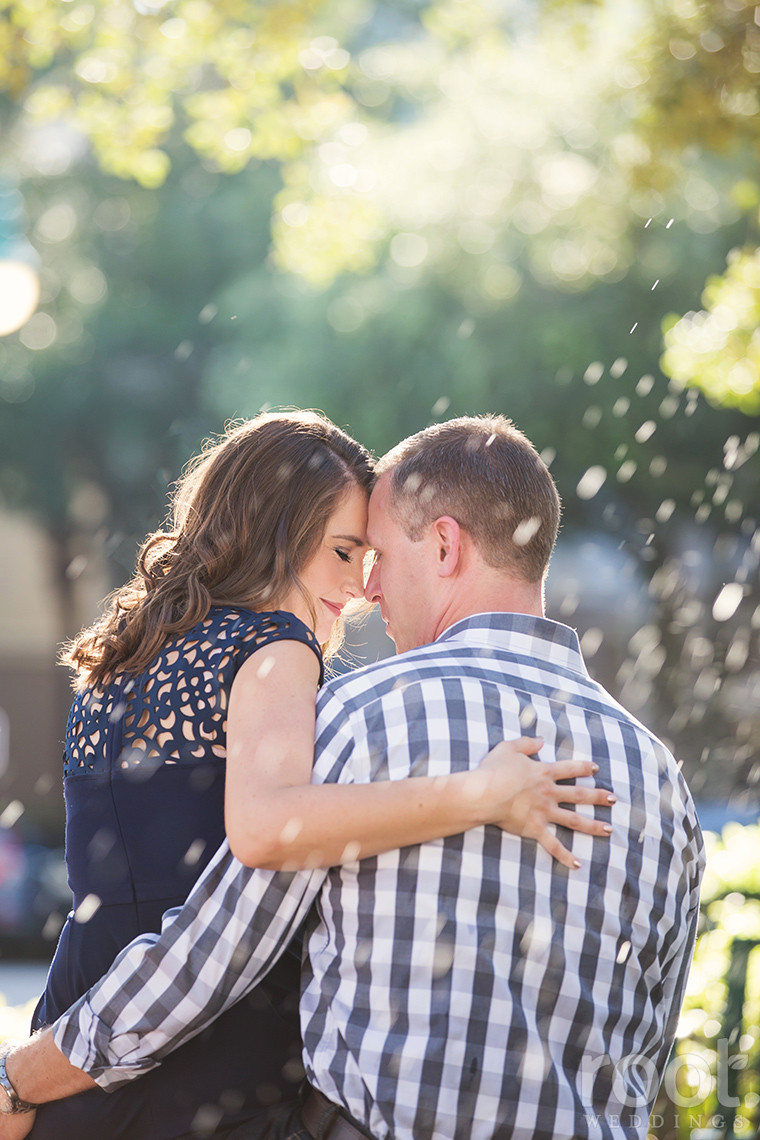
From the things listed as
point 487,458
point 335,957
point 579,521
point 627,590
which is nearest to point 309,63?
point 487,458

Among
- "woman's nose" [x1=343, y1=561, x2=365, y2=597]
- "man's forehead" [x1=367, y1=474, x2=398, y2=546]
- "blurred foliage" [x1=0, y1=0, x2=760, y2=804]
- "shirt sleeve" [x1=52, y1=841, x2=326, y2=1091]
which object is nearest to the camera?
"shirt sleeve" [x1=52, y1=841, x2=326, y2=1091]

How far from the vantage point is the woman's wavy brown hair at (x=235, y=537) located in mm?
2457

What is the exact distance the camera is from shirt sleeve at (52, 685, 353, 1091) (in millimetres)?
1966

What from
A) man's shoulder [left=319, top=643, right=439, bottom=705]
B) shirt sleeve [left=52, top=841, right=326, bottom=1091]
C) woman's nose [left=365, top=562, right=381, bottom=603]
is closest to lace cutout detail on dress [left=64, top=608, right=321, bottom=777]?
man's shoulder [left=319, top=643, right=439, bottom=705]

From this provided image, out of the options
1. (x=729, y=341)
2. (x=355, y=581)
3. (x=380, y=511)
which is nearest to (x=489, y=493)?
(x=380, y=511)

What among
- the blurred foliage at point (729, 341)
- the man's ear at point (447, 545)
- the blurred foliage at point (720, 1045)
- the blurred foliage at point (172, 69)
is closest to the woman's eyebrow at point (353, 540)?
the man's ear at point (447, 545)

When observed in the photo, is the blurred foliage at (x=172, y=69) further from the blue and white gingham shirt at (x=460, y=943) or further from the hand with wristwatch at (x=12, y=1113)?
the hand with wristwatch at (x=12, y=1113)

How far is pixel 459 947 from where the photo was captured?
180 cm

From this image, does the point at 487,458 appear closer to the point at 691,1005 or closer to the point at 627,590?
the point at 691,1005

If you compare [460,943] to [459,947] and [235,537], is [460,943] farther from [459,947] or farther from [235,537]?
[235,537]

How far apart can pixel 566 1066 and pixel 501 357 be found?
14.9m

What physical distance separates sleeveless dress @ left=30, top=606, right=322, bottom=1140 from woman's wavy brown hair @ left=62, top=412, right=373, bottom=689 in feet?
0.35

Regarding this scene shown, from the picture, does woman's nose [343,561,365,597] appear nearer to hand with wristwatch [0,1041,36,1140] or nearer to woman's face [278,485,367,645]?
woman's face [278,485,367,645]

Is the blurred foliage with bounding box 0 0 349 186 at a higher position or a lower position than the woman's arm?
higher
